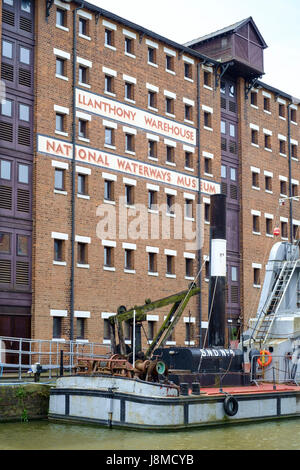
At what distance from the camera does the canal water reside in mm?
22283

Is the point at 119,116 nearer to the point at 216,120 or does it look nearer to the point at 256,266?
the point at 216,120

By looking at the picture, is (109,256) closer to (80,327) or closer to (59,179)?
(80,327)

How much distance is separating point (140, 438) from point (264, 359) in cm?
1027

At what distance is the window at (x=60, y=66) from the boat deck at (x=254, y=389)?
63.5 feet

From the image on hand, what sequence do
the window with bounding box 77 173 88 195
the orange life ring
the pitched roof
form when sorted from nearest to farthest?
the orange life ring < the window with bounding box 77 173 88 195 < the pitched roof

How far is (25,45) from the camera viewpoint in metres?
39.3

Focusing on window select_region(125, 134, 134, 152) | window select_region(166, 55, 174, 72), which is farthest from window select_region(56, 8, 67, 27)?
window select_region(166, 55, 174, 72)

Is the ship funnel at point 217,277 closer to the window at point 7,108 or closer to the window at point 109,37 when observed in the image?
the window at point 7,108

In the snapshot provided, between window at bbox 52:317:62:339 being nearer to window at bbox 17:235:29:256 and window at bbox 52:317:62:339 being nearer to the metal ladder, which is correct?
window at bbox 17:235:29:256

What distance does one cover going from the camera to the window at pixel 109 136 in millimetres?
43406

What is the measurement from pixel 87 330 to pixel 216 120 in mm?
17974

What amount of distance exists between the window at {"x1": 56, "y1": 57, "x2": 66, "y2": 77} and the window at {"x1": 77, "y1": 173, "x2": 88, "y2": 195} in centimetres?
533

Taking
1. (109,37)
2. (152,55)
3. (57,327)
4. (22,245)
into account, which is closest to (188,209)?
(152,55)
